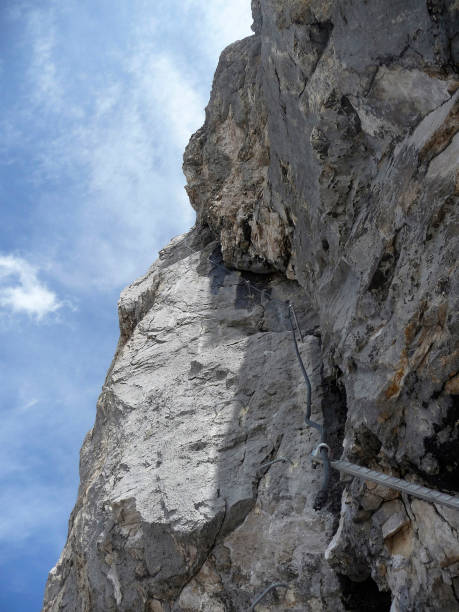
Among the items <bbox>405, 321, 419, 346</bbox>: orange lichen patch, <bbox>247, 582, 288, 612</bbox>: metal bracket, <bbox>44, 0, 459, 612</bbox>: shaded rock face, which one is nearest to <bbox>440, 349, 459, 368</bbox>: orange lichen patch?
<bbox>44, 0, 459, 612</bbox>: shaded rock face

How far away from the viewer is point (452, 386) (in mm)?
2727

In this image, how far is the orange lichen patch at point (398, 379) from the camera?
122 inches

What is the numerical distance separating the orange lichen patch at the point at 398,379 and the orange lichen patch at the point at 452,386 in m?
0.36

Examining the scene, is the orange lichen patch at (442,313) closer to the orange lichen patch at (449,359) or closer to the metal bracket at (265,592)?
the orange lichen patch at (449,359)

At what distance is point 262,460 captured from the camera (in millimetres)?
4453

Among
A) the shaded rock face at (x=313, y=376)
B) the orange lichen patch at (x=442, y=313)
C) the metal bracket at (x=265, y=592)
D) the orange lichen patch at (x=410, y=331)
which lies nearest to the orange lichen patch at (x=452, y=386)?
the shaded rock face at (x=313, y=376)

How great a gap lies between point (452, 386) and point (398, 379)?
427 mm

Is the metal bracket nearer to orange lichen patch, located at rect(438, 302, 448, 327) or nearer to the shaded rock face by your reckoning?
the shaded rock face

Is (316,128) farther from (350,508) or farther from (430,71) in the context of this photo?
(350,508)

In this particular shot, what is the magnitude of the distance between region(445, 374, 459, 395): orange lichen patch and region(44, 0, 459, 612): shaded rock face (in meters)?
0.01

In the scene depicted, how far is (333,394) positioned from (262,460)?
84 centimetres

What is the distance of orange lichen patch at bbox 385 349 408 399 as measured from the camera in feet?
10.2

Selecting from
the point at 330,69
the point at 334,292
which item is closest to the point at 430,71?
the point at 330,69

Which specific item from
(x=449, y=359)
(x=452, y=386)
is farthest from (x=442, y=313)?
(x=452, y=386)
